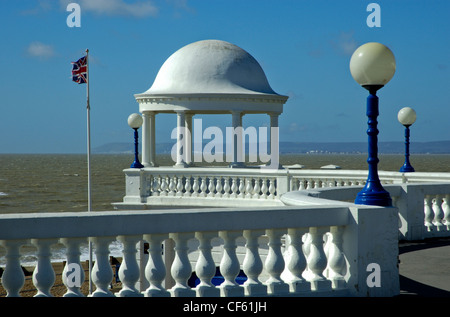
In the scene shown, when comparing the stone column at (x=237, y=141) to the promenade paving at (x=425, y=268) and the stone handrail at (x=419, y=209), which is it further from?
the promenade paving at (x=425, y=268)

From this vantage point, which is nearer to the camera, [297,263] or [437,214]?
[297,263]

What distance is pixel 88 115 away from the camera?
20922mm

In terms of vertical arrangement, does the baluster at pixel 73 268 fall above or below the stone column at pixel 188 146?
below

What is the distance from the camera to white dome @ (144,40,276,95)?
20.8 meters

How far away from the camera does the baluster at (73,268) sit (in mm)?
5219

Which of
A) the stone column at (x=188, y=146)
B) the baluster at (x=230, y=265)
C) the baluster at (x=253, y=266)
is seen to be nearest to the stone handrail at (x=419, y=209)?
the baluster at (x=253, y=266)

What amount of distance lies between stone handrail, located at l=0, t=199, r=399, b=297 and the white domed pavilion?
46.5 ft

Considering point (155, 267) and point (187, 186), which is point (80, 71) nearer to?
point (187, 186)

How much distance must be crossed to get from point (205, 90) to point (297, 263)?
595 inches

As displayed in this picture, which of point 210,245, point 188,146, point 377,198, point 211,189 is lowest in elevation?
point 211,189

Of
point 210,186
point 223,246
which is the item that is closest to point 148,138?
point 210,186

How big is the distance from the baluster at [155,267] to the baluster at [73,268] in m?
0.59

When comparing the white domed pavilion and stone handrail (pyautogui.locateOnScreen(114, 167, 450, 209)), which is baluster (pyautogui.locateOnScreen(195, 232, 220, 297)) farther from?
Result: the white domed pavilion

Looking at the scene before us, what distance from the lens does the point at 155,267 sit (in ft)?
17.9
